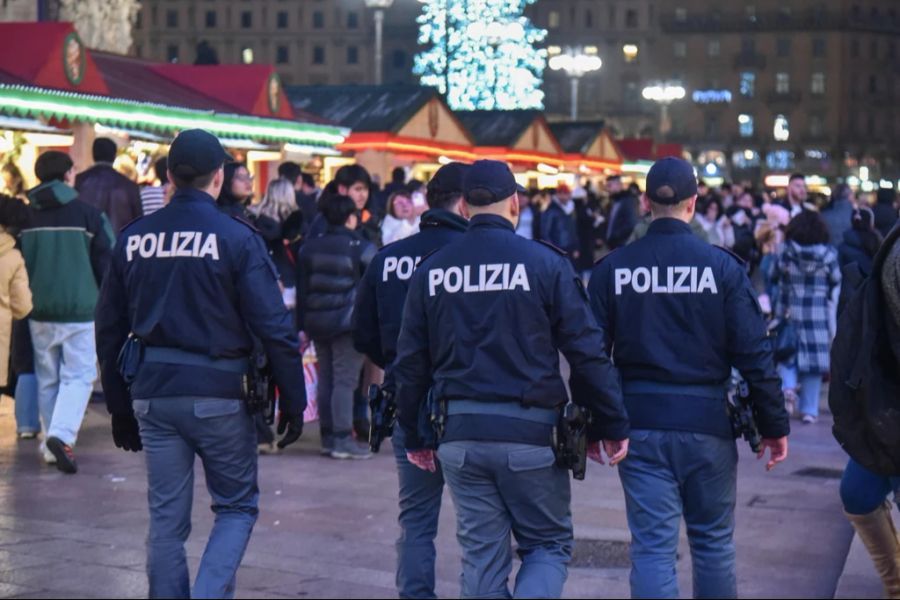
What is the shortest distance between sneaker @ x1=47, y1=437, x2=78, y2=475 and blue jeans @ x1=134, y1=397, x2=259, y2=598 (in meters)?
4.41

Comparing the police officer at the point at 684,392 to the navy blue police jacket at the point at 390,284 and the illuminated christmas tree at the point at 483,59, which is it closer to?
the navy blue police jacket at the point at 390,284

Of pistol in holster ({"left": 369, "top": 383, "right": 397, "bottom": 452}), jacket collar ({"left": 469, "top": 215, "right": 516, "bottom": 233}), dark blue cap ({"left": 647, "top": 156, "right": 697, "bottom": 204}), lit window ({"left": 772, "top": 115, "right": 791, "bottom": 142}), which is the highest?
dark blue cap ({"left": 647, "top": 156, "right": 697, "bottom": 204})

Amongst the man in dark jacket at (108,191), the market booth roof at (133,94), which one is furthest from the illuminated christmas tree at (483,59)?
the man in dark jacket at (108,191)

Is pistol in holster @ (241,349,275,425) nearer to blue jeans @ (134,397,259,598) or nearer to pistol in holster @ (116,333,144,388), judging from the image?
blue jeans @ (134,397,259,598)

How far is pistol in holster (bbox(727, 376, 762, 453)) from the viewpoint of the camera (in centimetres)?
672

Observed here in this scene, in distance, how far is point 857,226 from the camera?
1420 cm

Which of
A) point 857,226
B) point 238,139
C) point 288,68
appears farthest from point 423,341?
point 288,68

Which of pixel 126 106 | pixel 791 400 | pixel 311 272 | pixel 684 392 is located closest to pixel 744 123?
pixel 126 106

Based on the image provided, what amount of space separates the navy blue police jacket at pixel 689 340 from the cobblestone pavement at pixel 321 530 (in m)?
1.77

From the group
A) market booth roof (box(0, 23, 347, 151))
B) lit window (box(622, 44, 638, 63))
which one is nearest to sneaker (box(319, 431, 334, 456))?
market booth roof (box(0, 23, 347, 151))

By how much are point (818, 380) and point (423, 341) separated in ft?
30.9

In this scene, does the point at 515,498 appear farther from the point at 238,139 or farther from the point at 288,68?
the point at 288,68

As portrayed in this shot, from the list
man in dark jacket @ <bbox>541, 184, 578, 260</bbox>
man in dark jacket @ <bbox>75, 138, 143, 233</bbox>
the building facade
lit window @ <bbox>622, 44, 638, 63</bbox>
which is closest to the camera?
man in dark jacket @ <bbox>75, 138, 143, 233</bbox>

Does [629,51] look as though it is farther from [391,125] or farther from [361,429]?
[361,429]
